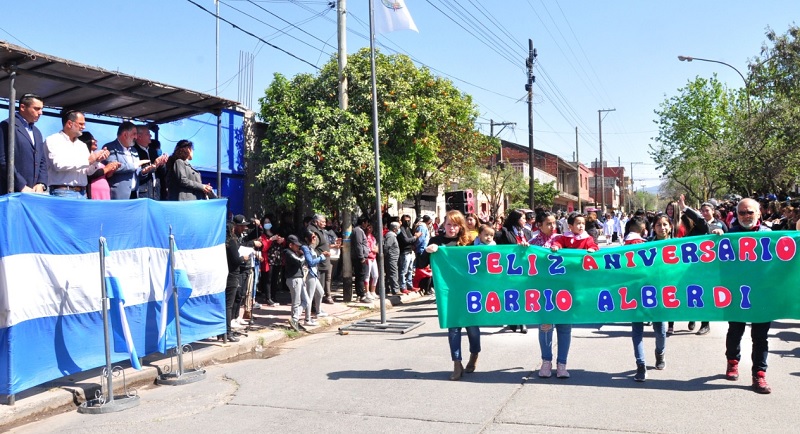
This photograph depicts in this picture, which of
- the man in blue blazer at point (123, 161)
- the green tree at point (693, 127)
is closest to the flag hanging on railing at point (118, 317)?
the man in blue blazer at point (123, 161)

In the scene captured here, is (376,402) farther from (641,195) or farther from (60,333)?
(641,195)

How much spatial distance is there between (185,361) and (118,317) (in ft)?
4.99

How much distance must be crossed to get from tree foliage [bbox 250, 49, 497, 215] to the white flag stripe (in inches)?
255

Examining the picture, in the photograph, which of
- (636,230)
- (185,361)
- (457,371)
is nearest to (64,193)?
(185,361)

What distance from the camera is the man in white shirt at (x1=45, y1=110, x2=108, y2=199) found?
25.2 feet

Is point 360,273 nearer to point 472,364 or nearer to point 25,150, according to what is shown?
point 472,364

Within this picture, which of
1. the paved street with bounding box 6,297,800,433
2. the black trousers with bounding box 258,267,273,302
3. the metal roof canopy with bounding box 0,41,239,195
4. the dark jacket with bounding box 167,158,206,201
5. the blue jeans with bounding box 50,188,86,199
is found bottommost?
the paved street with bounding box 6,297,800,433

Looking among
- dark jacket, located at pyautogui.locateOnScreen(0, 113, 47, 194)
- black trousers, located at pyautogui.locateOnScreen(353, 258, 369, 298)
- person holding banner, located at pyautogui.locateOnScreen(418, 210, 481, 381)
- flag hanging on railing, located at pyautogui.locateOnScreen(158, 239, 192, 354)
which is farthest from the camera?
black trousers, located at pyautogui.locateOnScreen(353, 258, 369, 298)

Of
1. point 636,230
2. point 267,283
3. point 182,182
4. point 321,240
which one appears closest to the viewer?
point 636,230

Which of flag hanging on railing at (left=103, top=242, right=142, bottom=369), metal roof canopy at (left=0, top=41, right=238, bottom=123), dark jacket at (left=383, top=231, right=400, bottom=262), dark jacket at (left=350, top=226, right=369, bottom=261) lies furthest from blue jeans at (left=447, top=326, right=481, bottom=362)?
dark jacket at (left=383, top=231, right=400, bottom=262)

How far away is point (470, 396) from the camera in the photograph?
21.7 feet

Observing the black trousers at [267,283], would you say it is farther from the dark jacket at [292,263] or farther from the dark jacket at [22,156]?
the dark jacket at [22,156]

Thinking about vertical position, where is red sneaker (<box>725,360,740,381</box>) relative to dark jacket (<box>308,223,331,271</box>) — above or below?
below

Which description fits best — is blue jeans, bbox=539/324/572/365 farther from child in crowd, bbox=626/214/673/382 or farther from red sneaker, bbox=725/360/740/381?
red sneaker, bbox=725/360/740/381
